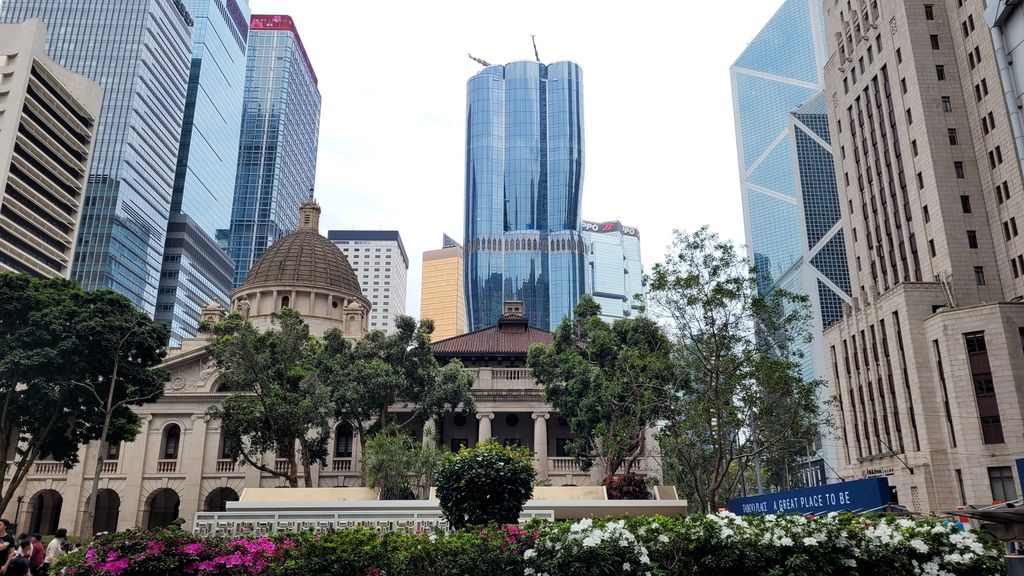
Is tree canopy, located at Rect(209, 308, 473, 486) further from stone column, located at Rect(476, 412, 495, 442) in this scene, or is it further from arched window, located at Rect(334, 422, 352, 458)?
arched window, located at Rect(334, 422, 352, 458)

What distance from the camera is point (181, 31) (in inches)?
5787

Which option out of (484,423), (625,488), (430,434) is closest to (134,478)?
(430,434)

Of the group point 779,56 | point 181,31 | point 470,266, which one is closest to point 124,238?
point 181,31

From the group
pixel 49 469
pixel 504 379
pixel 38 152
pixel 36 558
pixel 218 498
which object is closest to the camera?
pixel 36 558

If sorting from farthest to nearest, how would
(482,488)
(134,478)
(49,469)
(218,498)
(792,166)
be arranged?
(792,166) < (218,498) < (49,469) < (134,478) < (482,488)

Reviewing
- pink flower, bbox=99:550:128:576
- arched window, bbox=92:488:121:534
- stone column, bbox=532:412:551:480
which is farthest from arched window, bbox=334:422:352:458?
pink flower, bbox=99:550:128:576

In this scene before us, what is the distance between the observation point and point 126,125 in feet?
424

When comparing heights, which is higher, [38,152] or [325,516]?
[38,152]

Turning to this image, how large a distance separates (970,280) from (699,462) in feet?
88.8

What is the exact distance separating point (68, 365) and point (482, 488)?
30.5 m

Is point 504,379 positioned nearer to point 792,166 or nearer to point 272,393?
point 272,393

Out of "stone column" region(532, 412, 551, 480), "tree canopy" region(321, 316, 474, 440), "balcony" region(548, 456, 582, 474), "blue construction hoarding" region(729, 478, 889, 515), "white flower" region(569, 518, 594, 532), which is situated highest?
"tree canopy" region(321, 316, 474, 440)

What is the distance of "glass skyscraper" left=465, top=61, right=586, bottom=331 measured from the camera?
186 m

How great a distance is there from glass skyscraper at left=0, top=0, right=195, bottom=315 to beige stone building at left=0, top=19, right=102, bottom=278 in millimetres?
24605
